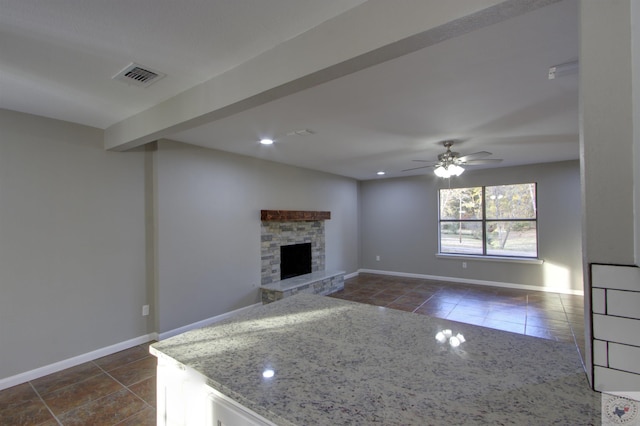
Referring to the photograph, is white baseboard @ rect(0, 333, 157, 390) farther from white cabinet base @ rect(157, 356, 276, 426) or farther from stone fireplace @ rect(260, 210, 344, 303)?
white cabinet base @ rect(157, 356, 276, 426)

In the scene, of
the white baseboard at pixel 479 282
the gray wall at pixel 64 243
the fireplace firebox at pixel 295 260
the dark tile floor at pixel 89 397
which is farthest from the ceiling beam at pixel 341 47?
the white baseboard at pixel 479 282

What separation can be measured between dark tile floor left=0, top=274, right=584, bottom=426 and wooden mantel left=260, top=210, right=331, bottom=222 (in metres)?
1.54

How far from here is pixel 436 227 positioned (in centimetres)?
655

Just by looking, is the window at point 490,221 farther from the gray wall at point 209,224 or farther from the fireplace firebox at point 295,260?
the gray wall at point 209,224

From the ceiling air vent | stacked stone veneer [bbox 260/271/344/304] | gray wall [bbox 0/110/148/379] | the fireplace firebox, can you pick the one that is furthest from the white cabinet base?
the fireplace firebox

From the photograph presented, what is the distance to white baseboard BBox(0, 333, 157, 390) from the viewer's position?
8.50 ft

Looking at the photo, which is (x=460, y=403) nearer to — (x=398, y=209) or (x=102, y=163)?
(x=102, y=163)

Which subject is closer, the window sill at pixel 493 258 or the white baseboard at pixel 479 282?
the white baseboard at pixel 479 282

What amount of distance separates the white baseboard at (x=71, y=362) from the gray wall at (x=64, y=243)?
5 centimetres

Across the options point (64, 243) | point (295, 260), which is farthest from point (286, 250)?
point (64, 243)

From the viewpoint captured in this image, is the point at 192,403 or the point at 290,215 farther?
Result: the point at 290,215

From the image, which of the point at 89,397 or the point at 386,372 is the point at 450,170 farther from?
the point at 89,397

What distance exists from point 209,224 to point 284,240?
5.16 ft

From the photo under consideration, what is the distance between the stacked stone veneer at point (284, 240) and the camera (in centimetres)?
489
